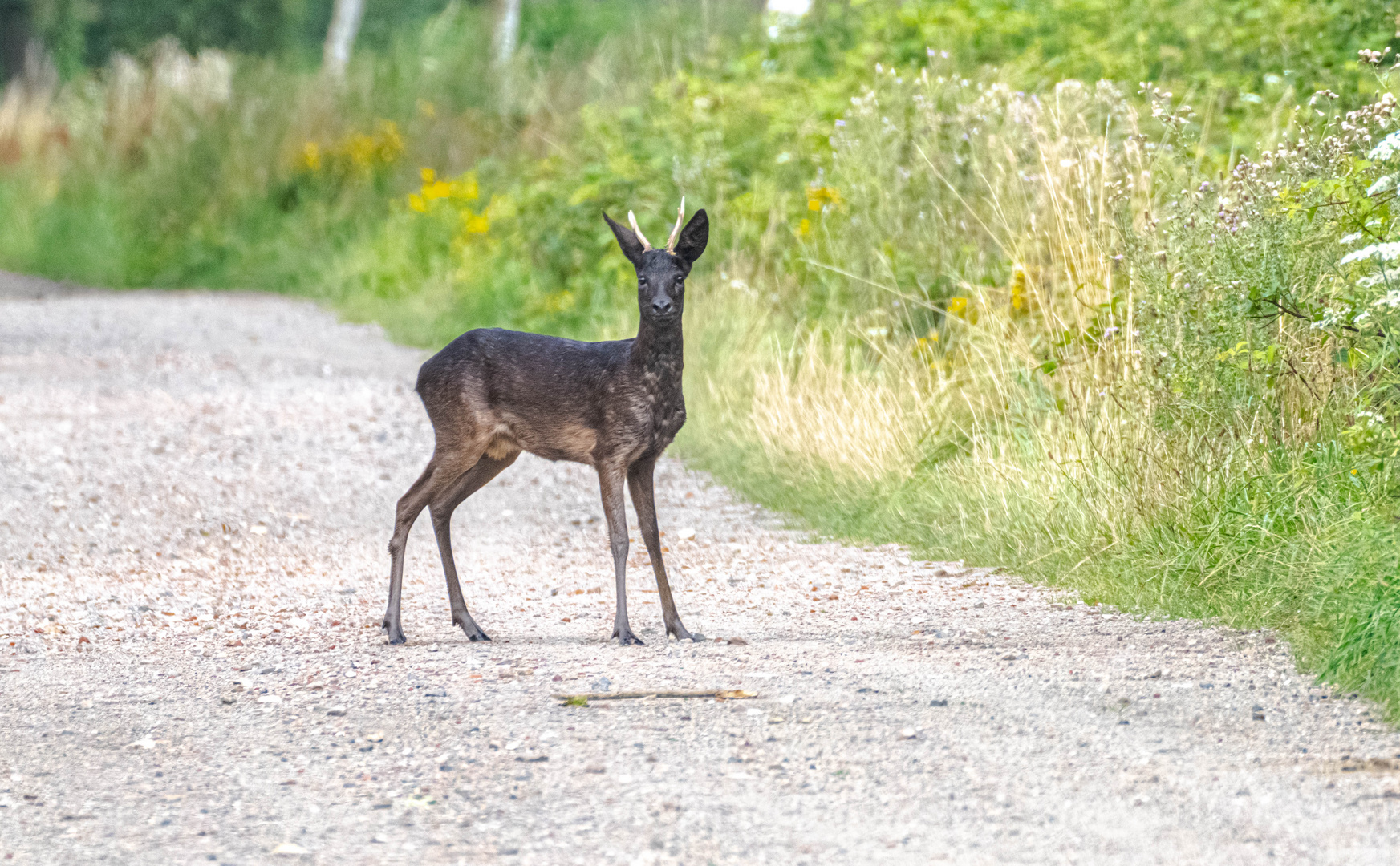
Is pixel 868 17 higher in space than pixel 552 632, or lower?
higher

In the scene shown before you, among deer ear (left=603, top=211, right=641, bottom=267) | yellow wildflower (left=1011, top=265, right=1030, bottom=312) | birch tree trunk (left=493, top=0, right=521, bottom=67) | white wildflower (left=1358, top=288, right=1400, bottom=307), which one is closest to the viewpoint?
white wildflower (left=1358, top=288, right=1400, bottom=307)

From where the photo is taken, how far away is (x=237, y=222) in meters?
19.9

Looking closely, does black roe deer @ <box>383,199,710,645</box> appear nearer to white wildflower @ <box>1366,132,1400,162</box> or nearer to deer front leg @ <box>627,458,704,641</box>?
deer front leg @ <box>627,458,704,641</box>

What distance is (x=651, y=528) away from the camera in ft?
18.5

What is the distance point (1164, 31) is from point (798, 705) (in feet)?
28.5

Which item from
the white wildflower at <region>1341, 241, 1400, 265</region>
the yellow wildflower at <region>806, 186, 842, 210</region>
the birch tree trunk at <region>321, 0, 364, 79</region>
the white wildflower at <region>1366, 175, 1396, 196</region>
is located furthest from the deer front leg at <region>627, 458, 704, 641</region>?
the birch tree trunk at <region>321, 0, 364, 79</region>

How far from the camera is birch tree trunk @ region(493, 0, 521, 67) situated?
22.1 meters

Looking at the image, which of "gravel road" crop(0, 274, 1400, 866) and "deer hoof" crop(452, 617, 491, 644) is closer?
"gravel road" crop(0, 274, 1400, 866)

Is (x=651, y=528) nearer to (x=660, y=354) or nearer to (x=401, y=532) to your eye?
(x=660, y=354)

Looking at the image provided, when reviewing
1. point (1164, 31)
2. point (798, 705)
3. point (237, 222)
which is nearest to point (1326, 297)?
point (798, 705)

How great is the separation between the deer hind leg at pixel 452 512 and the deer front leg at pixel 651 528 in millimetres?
475

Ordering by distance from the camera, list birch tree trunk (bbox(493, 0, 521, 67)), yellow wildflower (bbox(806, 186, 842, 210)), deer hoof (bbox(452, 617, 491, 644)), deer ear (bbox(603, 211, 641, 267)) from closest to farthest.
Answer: deer ear (bbox(603, 211, 641, 267)) → deer hoof (bbox(452, 617, 491, 644)) → yellow wildflower (bbox(806, 186, 842, 210)) → birch tree trunk (bbox(493, 0, 521, 67))

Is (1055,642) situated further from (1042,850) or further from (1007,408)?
(1007,408)

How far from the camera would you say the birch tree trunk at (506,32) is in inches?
869
